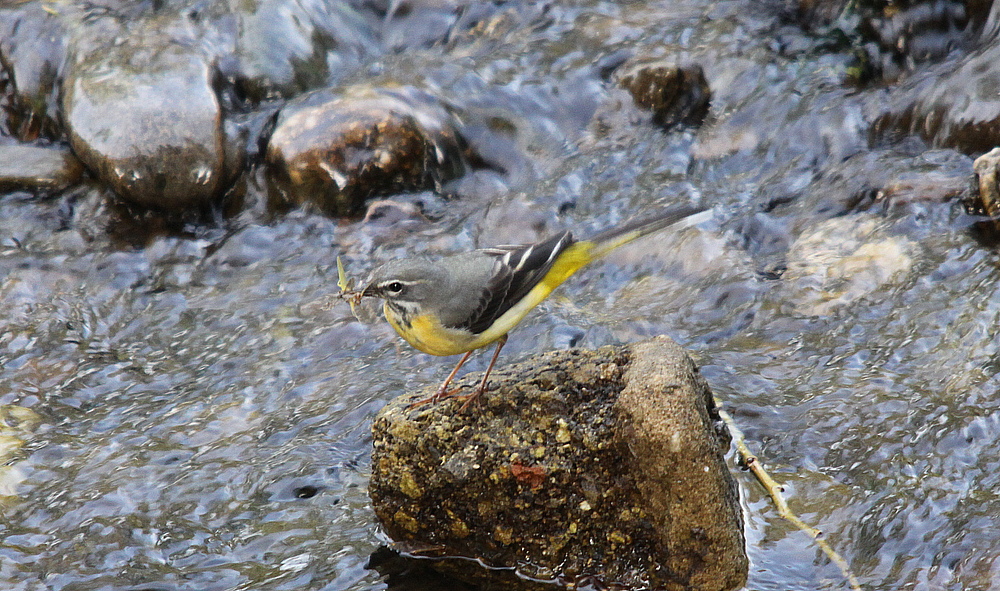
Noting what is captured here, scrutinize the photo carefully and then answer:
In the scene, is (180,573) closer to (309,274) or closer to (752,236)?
(309,274)

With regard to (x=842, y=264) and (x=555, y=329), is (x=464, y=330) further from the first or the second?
(x=842, y=264)

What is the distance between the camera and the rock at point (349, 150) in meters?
9.74

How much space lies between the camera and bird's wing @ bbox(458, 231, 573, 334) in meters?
5.72

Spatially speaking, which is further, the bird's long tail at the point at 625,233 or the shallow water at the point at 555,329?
the bird's long tail at the point at 625,233

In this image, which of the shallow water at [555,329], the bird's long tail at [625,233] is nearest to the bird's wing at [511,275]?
the bird's long tail at [625,233]

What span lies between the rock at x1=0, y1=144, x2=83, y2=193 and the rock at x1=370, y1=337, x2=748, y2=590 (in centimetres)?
665

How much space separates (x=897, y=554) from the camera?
5133 mm

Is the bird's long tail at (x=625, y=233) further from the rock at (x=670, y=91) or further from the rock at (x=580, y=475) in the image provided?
the rock at (x=670, y=91)

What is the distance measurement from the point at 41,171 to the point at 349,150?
350 cm

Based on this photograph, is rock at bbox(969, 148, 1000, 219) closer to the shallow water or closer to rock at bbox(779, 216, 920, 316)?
the shallow water

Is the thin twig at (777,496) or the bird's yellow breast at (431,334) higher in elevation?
the bird's yellow breast at (431,334)

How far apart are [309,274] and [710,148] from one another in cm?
455

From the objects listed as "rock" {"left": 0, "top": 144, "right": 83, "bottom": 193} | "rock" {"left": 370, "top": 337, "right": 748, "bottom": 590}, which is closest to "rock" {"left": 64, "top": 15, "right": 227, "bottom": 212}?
Result: "rock" {"left": 0, "top": 144, "right": 83, "bottom": 193}

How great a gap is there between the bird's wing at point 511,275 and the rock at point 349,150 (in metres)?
3.97
